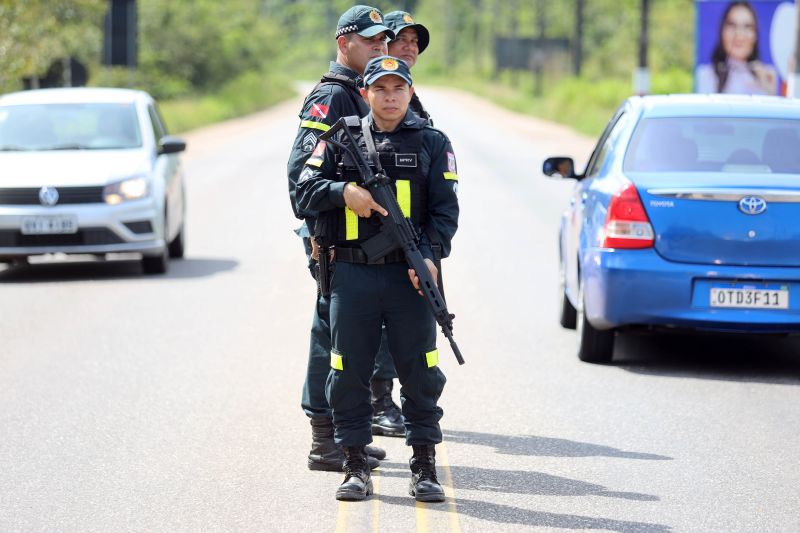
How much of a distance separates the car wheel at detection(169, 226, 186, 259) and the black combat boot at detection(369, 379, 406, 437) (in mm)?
7643

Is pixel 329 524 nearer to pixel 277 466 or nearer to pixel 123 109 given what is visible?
pixel 277 466

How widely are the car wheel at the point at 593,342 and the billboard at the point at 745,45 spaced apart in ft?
61.6

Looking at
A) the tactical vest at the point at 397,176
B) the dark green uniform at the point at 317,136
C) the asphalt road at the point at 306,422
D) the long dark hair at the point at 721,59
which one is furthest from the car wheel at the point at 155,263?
the long dark hair at the point at 721,59

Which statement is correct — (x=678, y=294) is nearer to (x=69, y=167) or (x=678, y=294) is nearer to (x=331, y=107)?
(x=331, y=107)

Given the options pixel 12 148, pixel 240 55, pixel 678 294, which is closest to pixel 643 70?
pixel 12 148

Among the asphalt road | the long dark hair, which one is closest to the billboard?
the long dark hair

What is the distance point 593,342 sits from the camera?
30.9 feet

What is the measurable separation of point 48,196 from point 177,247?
6.46 ft

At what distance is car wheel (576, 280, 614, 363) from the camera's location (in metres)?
9.39

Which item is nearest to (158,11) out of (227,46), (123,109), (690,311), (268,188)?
(227,46)

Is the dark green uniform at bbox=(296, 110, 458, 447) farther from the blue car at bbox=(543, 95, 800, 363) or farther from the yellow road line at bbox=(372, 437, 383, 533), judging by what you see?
the blue car at bbox=(543, 95, 800, 363)

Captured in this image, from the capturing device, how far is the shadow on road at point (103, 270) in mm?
13719

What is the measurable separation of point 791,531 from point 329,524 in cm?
174

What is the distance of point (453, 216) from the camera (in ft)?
20.3
